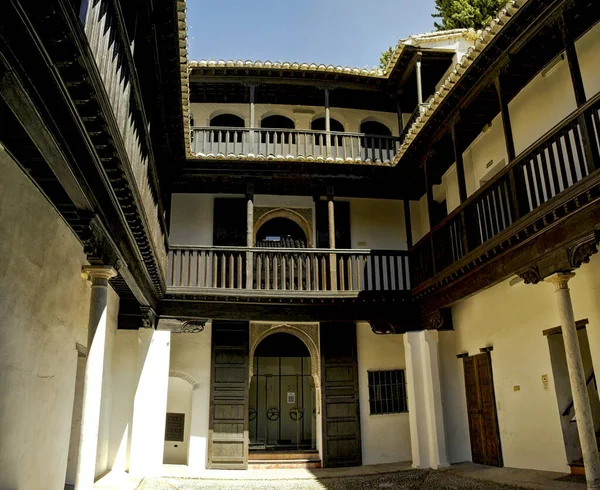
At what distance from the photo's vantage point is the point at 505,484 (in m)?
8.02

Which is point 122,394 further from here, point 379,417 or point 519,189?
point 519,189

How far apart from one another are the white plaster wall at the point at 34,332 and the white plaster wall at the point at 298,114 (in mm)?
6972

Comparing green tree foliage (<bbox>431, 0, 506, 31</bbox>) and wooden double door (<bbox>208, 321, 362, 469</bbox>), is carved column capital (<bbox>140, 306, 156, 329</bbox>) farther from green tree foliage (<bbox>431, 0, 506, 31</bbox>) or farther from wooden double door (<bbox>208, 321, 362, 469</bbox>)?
green tree foliage (<bbox>431, 0, 506, 31</bbox>)

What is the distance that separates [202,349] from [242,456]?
2.31 meters

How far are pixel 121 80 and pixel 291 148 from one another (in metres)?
7.39

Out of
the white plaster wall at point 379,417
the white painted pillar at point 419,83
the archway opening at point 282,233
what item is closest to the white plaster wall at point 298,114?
the white painted pillar at point 419,83

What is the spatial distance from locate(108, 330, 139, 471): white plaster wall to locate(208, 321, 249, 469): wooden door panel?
165cm

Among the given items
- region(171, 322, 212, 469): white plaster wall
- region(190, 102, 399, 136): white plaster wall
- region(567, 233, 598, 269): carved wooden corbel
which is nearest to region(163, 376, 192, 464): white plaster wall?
region(171, 322, 212, 469): white plaster wall

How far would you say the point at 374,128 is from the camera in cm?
1418

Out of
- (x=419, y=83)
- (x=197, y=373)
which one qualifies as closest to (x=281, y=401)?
(x=197, y=373)

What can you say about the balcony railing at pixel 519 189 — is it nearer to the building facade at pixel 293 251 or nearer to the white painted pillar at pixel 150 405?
the building facade at pixel 293 251

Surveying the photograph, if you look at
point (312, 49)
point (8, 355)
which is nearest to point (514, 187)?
point (8, 355)

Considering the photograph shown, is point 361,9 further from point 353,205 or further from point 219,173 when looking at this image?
point 219,173

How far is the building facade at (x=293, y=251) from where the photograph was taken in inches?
209
